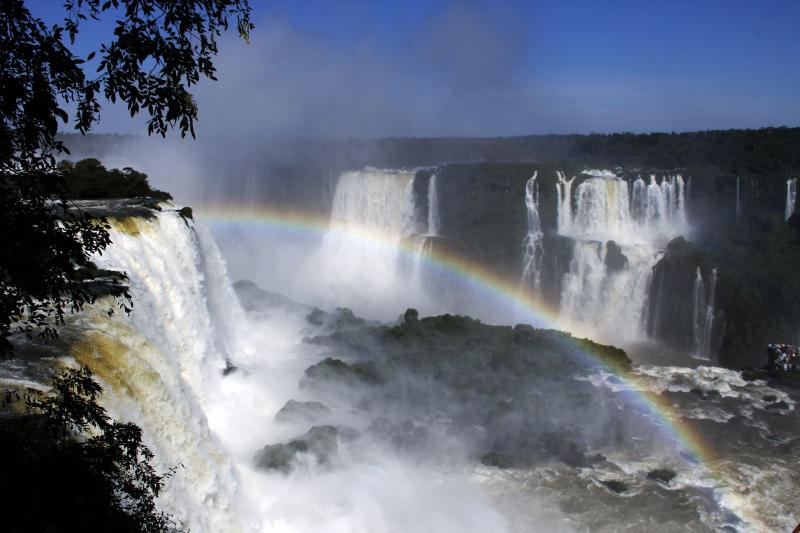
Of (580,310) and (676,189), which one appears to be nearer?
(580,310)

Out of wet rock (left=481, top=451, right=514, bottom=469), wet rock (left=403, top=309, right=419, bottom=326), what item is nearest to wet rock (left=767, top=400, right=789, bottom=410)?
wet rock (left=481, top=451, right=514, bottom=469)

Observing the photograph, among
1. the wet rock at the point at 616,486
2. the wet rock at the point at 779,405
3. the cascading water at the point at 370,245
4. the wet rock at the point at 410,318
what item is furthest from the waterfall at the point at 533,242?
the wet rock at the point at 616,486

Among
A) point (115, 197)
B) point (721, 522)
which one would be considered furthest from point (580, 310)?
point (115, 197)

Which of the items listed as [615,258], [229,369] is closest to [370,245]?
[615,258]

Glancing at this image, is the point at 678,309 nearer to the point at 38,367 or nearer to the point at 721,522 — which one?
the point at 721,522

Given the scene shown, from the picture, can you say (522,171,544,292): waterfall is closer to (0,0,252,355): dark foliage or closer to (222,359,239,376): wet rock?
(222,359,239,376): wet rock

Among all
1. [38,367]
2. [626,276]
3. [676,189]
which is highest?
[676,189]
